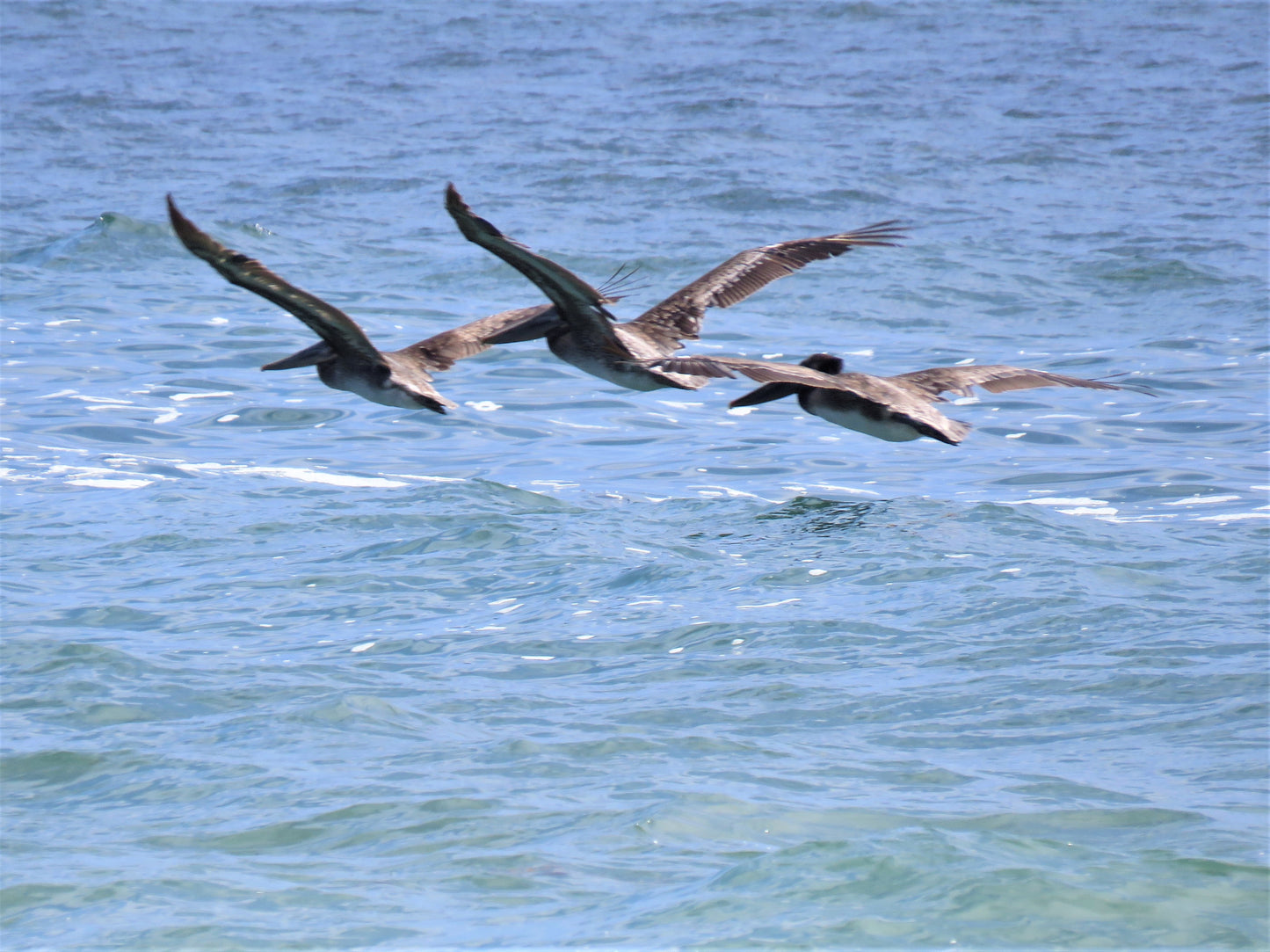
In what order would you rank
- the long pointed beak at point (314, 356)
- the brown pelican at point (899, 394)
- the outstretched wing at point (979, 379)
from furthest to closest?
the outstretched wing at point (979, 379) → the brown pelican at point (899, 394) → the long pointed beak at point (314, 356)

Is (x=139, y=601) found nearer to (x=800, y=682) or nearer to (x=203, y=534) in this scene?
(x=203, y=534)

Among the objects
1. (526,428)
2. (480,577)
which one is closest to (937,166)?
(526,428)

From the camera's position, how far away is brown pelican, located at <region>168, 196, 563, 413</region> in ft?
22.7

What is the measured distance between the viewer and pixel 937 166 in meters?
20.9

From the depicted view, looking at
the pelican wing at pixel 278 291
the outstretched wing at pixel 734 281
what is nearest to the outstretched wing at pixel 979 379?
the outstretched wing at pixel 734 281

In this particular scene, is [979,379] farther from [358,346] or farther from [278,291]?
[278,291]

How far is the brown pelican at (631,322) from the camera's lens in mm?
7512

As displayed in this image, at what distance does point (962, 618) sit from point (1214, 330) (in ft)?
26.8

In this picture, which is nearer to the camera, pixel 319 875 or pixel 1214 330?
pixel 319 875

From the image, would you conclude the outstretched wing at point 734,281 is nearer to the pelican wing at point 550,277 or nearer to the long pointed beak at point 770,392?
the long pointed beak at point 770,392

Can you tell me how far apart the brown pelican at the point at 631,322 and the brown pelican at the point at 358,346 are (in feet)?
0.94

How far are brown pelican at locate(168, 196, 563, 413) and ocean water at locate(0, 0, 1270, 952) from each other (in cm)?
132

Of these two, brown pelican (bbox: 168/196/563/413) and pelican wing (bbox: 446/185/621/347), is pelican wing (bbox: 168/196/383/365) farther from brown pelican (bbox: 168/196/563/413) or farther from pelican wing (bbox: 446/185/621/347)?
pelican wing (bbox: 446/185/621/347)

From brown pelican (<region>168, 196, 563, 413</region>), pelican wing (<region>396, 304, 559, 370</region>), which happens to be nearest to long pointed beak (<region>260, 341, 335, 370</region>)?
brown pelican (<region>168, 196, 563, 413</region>)
